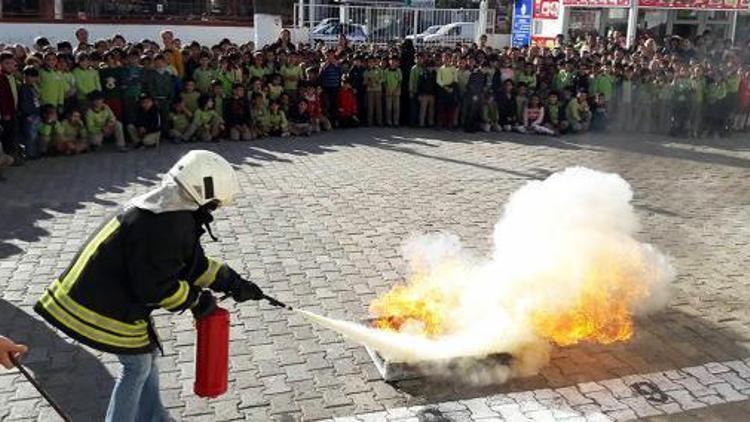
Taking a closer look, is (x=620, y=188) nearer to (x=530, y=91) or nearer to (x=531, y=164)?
(x=531, y=164)

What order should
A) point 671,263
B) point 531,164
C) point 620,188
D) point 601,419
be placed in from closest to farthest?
point 601,419 < point 620,188 < point 671,263 < point 531,164

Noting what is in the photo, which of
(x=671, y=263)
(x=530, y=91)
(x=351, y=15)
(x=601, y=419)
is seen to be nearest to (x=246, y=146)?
(x=530, y=91)

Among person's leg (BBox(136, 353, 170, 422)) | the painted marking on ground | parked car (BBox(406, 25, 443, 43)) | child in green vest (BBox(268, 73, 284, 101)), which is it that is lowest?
the painted marking on ground

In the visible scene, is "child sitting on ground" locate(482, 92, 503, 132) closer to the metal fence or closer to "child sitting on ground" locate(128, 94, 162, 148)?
"child sitting on ground" locate(128, 94, 162, 148)

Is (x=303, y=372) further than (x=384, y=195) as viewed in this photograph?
No

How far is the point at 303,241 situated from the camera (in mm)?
7750

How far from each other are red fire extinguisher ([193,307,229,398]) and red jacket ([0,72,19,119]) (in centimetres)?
803

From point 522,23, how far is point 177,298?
21.0m

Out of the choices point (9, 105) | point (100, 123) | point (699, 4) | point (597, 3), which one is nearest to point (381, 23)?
point (597, 3)

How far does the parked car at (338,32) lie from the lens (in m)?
21.0

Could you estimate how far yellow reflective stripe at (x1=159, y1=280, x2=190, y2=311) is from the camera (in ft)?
11.8

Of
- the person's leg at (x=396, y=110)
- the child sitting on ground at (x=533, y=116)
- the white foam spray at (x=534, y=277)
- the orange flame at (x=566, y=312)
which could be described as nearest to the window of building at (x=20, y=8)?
the person's leg at (x=396, y=110)

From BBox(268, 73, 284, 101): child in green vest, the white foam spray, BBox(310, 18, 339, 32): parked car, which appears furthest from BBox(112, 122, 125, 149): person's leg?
BBox(310, 18, 339, 32): parked car

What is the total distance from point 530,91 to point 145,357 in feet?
41.6
